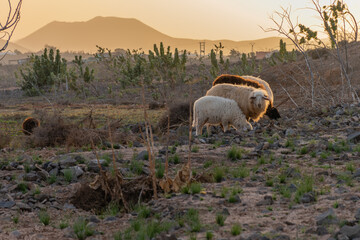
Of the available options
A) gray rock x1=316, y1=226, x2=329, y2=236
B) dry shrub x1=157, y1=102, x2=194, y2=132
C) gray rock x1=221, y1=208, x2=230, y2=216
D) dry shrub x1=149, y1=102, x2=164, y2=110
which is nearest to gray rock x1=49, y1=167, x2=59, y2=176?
gray rock x1=221, y1=208, x2=230, y2=216

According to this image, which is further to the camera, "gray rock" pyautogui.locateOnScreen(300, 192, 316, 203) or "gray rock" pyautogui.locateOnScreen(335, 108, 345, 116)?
"gray rock" pyautogui.locateOnScreen(335, 108, 345, 116)

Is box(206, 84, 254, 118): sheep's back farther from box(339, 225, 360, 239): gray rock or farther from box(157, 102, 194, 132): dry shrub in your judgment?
box(339, 225, 360, 239): gray rock

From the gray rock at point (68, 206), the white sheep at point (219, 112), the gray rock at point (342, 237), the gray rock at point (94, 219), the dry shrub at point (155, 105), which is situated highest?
the white sheep at point (219, 112)

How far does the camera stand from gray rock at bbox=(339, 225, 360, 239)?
4.04m

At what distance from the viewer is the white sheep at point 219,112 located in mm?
11328

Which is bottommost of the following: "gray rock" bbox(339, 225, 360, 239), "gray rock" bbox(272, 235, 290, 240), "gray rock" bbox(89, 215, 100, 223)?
"gray rock" bbox(89, 215, 100, 223)

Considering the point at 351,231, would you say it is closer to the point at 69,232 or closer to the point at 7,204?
the point at 69,232

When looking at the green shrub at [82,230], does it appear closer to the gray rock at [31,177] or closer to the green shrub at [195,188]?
the green shrub at [195,188]

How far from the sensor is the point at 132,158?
8484 mm

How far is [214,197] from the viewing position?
228 inches

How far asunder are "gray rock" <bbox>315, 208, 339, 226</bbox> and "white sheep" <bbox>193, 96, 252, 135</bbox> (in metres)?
6.73

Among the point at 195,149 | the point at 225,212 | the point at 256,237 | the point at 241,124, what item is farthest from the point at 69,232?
the point at 241,124

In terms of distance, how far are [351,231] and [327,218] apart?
1.58ft

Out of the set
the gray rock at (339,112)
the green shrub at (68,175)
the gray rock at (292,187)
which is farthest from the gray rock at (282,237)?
the gray rock at (339,112)
